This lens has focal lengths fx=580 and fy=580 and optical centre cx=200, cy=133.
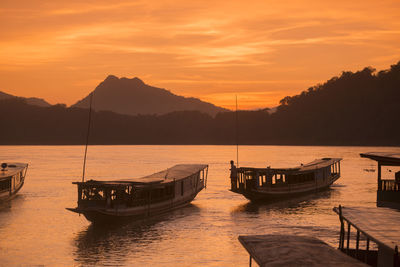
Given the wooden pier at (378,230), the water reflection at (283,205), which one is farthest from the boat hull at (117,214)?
the wooden pier at (378,230)

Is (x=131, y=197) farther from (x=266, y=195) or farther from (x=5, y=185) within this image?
(x=5, y=185)

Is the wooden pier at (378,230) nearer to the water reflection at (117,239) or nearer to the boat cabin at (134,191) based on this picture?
the water reflection at (117,239)

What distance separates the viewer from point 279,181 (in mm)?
62625

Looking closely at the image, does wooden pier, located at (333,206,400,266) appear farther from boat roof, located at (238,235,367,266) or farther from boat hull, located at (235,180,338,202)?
boat hull, located at (235,180,338,202)

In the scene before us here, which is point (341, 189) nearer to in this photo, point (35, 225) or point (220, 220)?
point (220, 220)

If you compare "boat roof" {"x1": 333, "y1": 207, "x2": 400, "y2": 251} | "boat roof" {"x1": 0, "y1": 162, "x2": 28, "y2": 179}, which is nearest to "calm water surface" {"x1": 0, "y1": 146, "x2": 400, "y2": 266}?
"boat roof" {"x1": 0, "y1": 162, "x2": 28, "y2": 179}

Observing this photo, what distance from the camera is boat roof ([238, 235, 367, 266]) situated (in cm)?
2015

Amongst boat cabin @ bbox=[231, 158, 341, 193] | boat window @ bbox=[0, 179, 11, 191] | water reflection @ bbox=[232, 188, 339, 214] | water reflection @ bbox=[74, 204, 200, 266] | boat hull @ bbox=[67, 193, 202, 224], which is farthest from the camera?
boat window @ bbox=[0, 179, 11, 191]

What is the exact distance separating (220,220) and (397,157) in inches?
747

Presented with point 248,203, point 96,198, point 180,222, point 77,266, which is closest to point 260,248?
point 77,266

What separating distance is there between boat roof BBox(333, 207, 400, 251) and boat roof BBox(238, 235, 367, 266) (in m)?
1.23

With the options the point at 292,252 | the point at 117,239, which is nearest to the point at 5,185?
the point at 117,239

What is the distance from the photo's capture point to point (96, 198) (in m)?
41.8

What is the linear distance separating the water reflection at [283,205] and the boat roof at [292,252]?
30.5m
